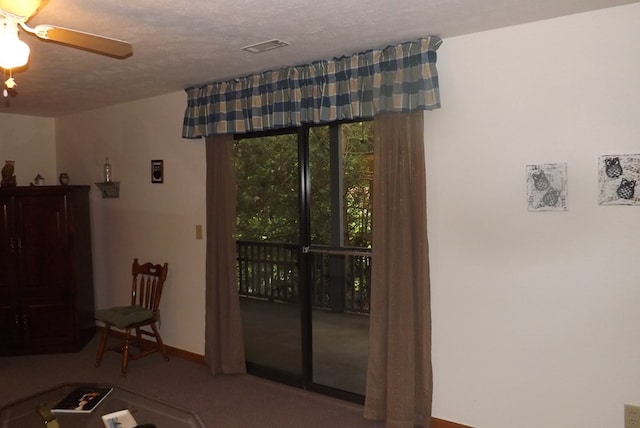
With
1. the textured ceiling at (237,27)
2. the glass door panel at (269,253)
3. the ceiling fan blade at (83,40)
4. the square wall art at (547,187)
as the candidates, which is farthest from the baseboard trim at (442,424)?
the ceiling fan blade at (83,40)

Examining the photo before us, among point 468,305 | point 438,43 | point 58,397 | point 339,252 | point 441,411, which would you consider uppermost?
point 438,43

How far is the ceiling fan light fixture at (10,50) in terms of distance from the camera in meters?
1.62

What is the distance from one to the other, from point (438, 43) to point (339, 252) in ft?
5.03

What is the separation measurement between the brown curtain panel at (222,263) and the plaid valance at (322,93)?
0.23 m

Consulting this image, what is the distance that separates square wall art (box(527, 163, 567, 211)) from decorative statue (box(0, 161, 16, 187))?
4.57 m

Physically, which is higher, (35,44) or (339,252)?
(35,44)

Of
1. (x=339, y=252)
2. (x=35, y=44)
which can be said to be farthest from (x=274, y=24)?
(x=339, y=252)

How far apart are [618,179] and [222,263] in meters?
2.68

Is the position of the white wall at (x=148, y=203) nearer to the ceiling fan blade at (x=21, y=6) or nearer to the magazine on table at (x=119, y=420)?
the magazine on table at (x=119, y=420)

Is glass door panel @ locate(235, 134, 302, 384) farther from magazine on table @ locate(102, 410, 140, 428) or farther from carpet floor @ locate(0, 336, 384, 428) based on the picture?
magazine on table @ locate(102, 410, 140, 428)

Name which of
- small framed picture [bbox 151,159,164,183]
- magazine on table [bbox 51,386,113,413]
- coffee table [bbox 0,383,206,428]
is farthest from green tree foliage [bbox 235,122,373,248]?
magazine on table [bbox 51,386,113,413]

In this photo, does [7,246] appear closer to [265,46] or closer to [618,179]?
[265,46]

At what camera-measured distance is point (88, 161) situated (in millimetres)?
4906

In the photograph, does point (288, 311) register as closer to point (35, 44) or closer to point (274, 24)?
point (274, 24)
